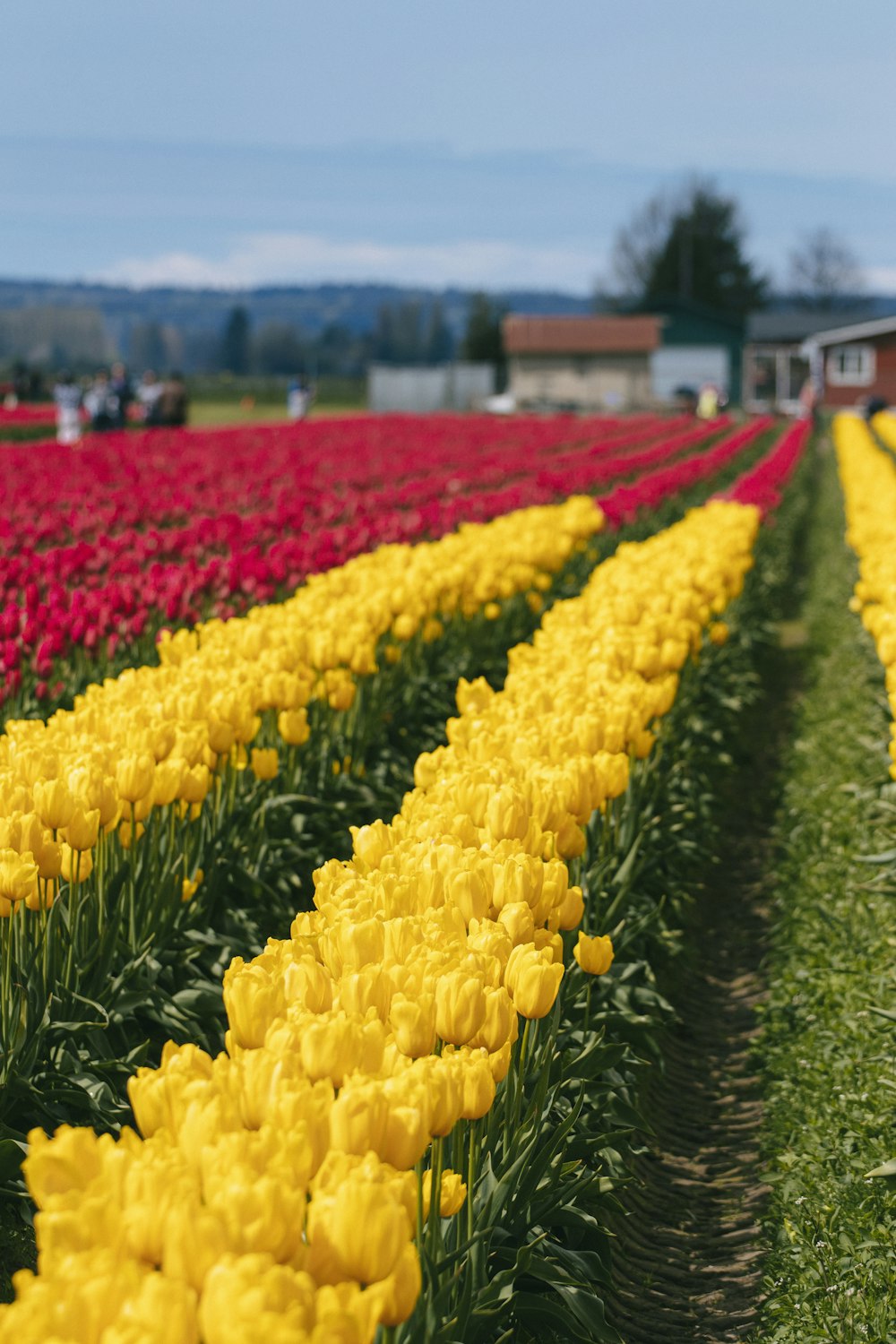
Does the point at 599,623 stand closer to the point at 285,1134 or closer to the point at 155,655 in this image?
the point at 155,655

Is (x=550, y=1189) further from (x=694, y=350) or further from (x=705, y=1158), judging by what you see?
(x=694, y=350)

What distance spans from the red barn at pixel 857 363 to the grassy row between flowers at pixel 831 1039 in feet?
192

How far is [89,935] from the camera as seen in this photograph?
4.40 m

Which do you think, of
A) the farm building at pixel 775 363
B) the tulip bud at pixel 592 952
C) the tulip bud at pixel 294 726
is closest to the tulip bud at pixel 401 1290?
the tulip bud at pixel 592 952

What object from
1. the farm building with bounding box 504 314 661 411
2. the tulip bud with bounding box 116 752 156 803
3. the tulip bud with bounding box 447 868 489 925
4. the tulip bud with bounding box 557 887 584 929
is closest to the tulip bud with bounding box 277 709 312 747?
the tulip bud with bounding box 116 752 156 803

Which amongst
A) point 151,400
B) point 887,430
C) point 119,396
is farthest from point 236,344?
point 887,430

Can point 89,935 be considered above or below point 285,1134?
below

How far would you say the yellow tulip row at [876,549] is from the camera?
6.32 m

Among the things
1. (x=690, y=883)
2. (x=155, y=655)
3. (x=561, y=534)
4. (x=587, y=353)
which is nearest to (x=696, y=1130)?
(x=690, y=883)

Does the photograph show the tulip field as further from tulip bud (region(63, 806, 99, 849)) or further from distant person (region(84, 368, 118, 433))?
distant person (region(84, 368, 118, 433))

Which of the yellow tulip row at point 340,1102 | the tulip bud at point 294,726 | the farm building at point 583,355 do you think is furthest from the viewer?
the farm building at point 583,355

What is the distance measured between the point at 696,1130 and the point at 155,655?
171 inches

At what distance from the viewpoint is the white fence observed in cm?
6844

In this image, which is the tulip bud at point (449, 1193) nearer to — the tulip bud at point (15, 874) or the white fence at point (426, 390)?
the tulip bud at point (15, 874)
